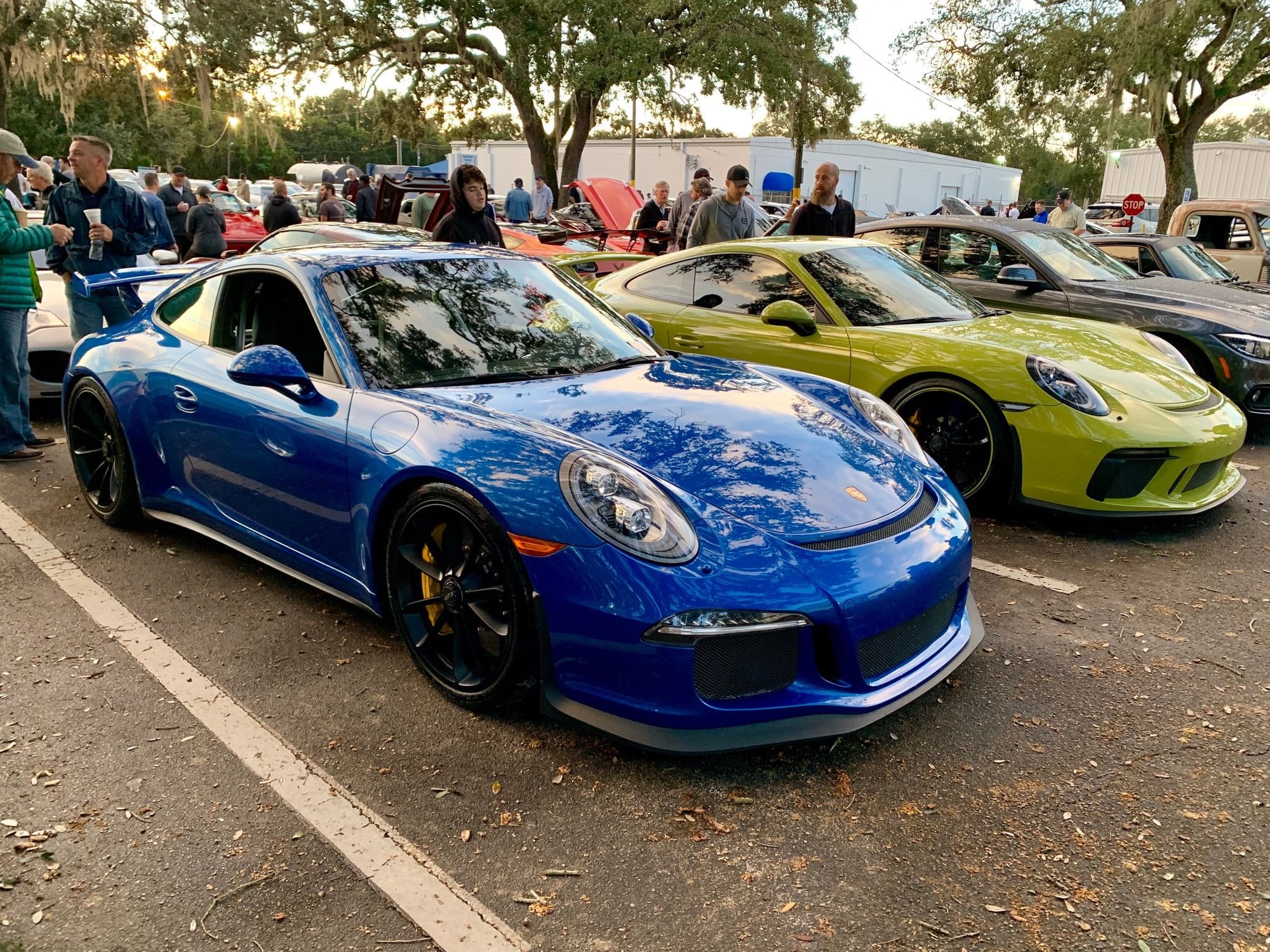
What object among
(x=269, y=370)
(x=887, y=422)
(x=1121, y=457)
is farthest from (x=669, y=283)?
(x=269, y=370)

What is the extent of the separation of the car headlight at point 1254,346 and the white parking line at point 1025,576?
147 inches

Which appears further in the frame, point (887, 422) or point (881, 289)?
point (881, 289)

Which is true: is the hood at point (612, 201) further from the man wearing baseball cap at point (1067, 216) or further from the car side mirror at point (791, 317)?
the car side mirror at point (791, 317)

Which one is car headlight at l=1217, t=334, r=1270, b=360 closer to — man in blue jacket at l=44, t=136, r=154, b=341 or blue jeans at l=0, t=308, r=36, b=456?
man in blue jacket at l=44, t=136, r=154, b=341

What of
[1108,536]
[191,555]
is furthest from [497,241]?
[1108,536]

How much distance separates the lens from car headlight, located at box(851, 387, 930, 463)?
353 centimetres

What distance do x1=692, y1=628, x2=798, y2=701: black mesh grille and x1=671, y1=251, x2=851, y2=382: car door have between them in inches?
114

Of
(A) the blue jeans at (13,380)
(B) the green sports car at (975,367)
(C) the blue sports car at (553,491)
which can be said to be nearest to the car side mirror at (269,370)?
(C) the blue sports car at (553,491)

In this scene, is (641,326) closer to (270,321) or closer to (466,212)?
(270,321)

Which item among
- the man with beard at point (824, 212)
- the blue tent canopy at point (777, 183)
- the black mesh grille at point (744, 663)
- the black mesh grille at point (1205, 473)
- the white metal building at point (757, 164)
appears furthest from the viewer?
the white metal building at point (757, 164)

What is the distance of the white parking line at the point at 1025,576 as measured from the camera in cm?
404

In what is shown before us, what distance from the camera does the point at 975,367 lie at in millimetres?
4746

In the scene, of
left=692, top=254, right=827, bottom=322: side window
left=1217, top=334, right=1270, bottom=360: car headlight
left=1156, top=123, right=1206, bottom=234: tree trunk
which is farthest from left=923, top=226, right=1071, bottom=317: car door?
left=1156, top=123, right=1206, bottom=234: tree trunk

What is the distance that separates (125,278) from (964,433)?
4.57 metres
